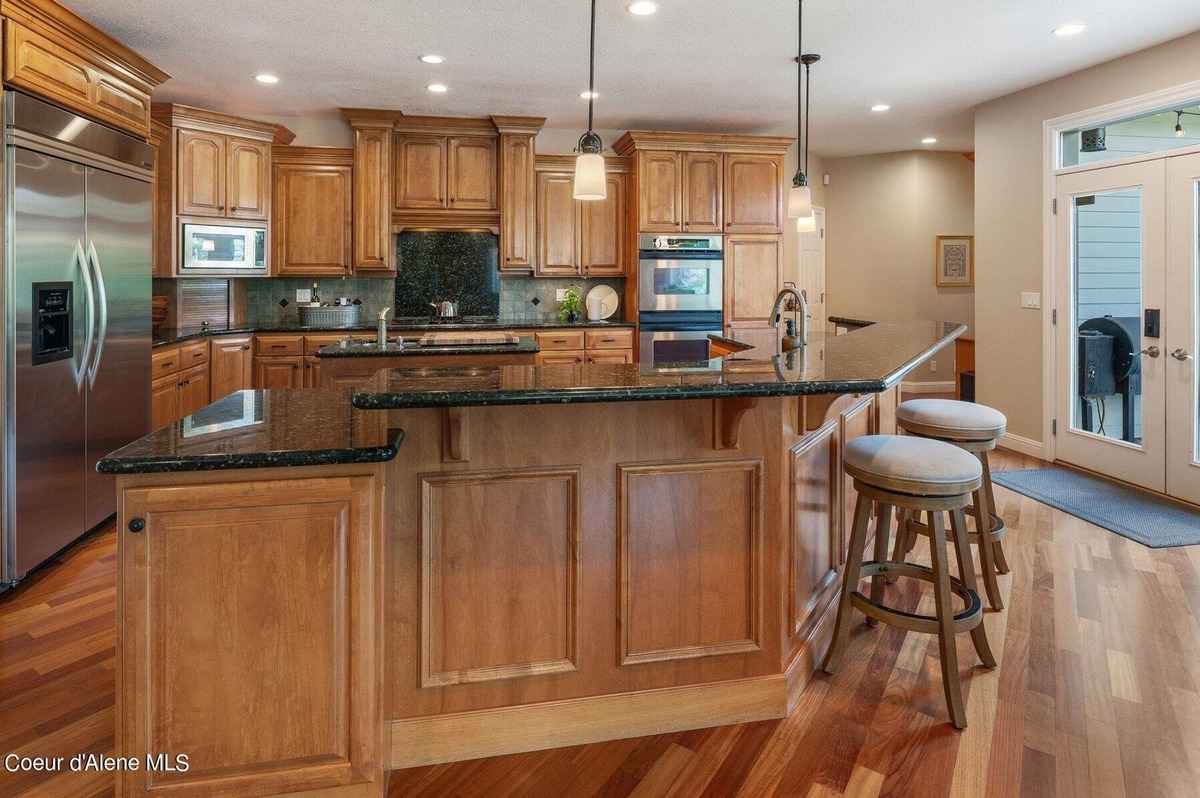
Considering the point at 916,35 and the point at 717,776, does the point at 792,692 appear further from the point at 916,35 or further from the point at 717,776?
the point at 916,35

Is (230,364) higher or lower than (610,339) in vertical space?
lower

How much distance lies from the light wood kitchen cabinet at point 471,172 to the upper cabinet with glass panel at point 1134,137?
4107 millimetres

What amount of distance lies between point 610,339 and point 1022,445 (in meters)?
3.16

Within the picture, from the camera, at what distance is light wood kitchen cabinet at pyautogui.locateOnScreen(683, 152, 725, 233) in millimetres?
6297

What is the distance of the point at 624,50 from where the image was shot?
4.54 meters

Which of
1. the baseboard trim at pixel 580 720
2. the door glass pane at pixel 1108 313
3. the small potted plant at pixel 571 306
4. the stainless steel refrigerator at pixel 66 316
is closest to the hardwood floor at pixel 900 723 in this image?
the baseboard trim at pixel 580 720

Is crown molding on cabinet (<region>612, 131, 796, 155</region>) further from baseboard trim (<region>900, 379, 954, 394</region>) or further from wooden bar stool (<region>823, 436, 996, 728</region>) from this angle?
wooden bar stool (<region>823, 436, 996, 728</region>)

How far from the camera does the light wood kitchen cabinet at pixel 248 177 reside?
5652 millimetres

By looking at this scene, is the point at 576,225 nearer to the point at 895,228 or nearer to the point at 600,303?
the point at 600,303

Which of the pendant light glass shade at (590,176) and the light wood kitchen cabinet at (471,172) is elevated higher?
the light wood kitchen cabinet at (471,172)

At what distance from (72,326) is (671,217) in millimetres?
4226

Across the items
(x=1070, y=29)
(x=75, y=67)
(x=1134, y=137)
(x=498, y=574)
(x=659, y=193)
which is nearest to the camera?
(x=498, y=574)

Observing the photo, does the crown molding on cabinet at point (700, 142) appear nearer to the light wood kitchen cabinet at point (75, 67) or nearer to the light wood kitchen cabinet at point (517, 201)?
the light wood kitchen cabinet at point (517, 201)

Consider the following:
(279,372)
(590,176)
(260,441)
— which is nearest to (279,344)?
(279,372)
